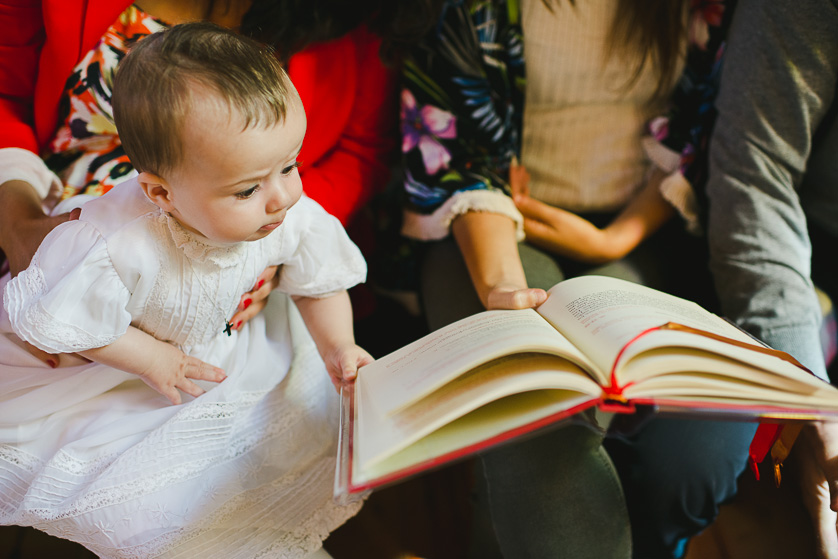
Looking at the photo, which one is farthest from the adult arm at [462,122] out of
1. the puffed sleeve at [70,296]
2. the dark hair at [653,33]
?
the puffed sleeve at [70,296]

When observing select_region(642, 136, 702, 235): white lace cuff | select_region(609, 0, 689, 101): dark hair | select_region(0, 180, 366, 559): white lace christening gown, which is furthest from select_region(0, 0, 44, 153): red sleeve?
select_region(642, 136, 702, 235): white lace cuff

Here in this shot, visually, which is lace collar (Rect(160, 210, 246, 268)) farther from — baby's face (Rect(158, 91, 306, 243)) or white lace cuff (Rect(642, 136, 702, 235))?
white lace cuff (Rect(642, 136, 702, 235))

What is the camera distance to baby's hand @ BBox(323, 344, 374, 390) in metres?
0.75

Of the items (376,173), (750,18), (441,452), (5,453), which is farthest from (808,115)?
(5,453)

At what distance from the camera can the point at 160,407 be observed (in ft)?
2.50

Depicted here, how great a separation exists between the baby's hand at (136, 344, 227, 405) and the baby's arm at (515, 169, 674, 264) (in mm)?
582

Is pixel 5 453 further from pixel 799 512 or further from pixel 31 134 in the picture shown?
pixel 799 512

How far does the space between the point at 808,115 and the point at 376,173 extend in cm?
70

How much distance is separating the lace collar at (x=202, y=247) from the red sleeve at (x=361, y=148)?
0.29 metres

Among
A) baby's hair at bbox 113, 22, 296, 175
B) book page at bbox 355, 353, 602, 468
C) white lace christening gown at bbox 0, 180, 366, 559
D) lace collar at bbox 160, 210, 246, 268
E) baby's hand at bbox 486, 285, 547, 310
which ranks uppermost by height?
baby's hair at bbox 113, 22, 296, 175

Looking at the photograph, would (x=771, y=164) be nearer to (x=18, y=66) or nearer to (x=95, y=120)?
(x=95, y=120)

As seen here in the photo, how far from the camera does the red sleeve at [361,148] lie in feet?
3.43

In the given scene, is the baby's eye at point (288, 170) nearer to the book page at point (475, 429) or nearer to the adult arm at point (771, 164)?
the book page at point (475, 429)

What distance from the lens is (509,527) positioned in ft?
2.74
